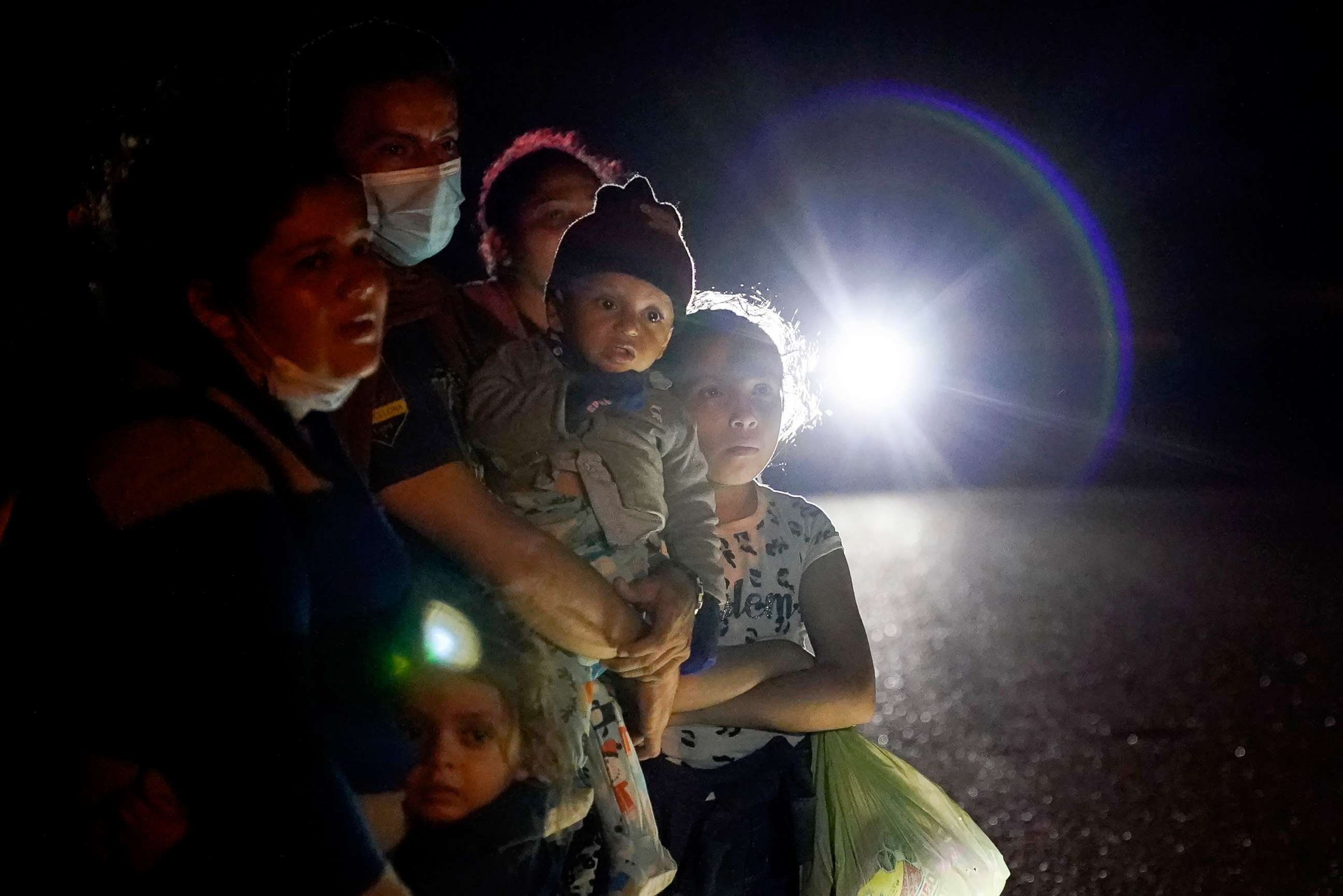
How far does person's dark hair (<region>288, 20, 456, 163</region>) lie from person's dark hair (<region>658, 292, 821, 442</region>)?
1.86 ft

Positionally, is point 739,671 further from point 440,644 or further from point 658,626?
point 440,644

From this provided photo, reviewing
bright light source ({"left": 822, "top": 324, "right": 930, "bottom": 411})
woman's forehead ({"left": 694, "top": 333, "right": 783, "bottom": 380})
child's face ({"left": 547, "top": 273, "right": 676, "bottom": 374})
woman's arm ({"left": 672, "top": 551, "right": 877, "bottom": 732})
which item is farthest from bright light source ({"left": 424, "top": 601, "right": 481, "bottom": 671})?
bright light source ({"left": 822, "top": 324, "right": 930, "bottom": 411})

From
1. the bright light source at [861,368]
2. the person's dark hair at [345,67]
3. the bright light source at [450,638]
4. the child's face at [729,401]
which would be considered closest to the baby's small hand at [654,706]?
the bright light source at [450,638]

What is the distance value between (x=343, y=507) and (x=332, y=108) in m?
0.45

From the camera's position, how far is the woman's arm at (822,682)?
1.86m

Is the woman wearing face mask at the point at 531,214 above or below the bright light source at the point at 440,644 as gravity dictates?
above

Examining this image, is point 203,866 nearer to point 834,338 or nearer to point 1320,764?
point 834,338

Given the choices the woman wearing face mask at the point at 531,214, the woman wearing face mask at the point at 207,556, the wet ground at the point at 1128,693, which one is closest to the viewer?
the woman wearing face mask at the point at 207,556

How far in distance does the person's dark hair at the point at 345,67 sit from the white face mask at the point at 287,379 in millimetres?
281

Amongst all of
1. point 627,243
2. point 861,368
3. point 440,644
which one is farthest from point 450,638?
point 861,368

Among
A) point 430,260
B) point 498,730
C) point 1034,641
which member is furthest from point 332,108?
point 1034,641

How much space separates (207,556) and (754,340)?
1.04 metres

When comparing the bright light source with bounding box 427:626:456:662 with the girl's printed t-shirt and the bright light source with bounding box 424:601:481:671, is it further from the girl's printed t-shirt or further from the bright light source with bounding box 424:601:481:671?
the girl's printed t-shirt

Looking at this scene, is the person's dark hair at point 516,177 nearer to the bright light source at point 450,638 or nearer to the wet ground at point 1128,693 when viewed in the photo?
the bright light source at point 450,638
